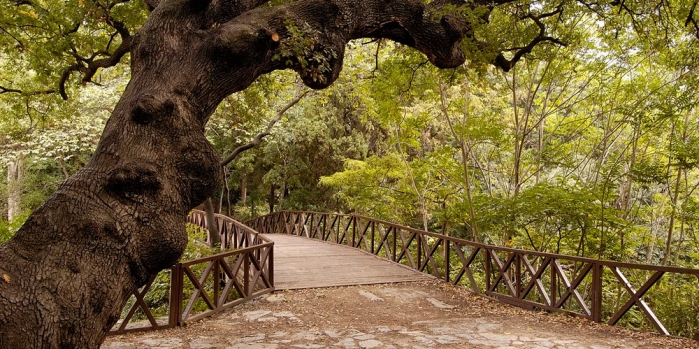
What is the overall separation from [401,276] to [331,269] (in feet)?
4.82

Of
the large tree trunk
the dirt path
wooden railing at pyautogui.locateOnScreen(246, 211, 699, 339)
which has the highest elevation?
the large tree trunk

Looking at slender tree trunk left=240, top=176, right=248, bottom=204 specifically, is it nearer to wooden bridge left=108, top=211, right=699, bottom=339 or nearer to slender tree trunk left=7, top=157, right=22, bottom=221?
wooden bridge left=108, top=211, right=699, bottom=339

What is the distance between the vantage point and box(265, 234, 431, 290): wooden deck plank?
335 inches

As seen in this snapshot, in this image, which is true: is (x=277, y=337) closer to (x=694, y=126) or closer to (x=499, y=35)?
(x=499, y=35)

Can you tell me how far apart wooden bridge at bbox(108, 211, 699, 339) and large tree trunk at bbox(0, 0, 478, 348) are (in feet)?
7.89

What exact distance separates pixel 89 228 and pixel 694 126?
39.2ft

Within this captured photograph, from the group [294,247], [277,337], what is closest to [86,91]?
[294,247]

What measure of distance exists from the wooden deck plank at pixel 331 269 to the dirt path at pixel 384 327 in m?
0.67

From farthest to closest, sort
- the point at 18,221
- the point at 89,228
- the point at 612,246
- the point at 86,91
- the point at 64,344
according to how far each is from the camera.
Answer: the point at 86,91, the point at 18,221, the point at 612,246, the point at 89,228, the point at 64,344

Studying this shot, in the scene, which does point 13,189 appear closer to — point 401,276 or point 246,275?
point 246,275

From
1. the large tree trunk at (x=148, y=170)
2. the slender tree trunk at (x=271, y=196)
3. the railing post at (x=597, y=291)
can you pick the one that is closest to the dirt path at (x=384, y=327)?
the railing post at (x=597, y=291)

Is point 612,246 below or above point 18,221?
above

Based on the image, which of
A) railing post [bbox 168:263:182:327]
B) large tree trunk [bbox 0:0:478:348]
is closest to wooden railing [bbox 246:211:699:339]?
large tree trunk [bbox 0:0:478:348]

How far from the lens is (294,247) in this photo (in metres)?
12.3
